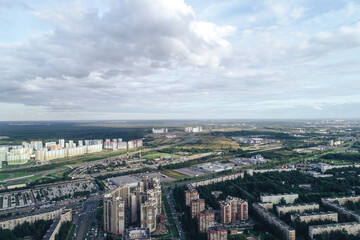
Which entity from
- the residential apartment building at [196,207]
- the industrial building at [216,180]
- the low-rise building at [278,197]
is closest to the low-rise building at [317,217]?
the low-rise building at [278,197]

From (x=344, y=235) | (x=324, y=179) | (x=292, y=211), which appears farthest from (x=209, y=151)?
(x=344, y=235)

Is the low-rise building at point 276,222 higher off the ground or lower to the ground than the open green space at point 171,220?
higher

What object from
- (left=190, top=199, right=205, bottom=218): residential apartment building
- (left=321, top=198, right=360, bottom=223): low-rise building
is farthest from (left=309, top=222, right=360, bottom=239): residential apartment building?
(left=190, top=199, right=205, bottom=218): residential apartment building

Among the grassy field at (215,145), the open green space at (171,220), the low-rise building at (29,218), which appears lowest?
the open green space at (171,220)

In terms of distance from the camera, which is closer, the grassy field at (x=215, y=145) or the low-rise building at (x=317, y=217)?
the low-rise building at (x=317, y=217)

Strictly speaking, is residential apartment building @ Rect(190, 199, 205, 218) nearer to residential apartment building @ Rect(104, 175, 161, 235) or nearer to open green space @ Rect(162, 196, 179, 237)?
open green space @ Rect(162, 196, 179, 237)

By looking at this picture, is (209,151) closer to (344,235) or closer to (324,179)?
(324,179)

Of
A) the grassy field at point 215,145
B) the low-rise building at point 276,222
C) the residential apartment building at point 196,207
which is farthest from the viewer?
the grassy field at point 215,145

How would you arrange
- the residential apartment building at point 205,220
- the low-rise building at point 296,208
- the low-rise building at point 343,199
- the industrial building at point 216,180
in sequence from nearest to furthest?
the residential apartment building at point 205,220 → the low-rise building at point 296,208 → the low-rise building at point 343,199 → the industrial building at point 216,180

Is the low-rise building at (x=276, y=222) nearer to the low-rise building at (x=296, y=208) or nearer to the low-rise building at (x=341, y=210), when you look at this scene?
the low-rise building at (x=296, y=208)

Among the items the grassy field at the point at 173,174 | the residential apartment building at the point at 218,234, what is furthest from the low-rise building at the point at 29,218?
the grassy field at the point at 173,174

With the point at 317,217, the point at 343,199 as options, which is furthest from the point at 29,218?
the point at 343,199
